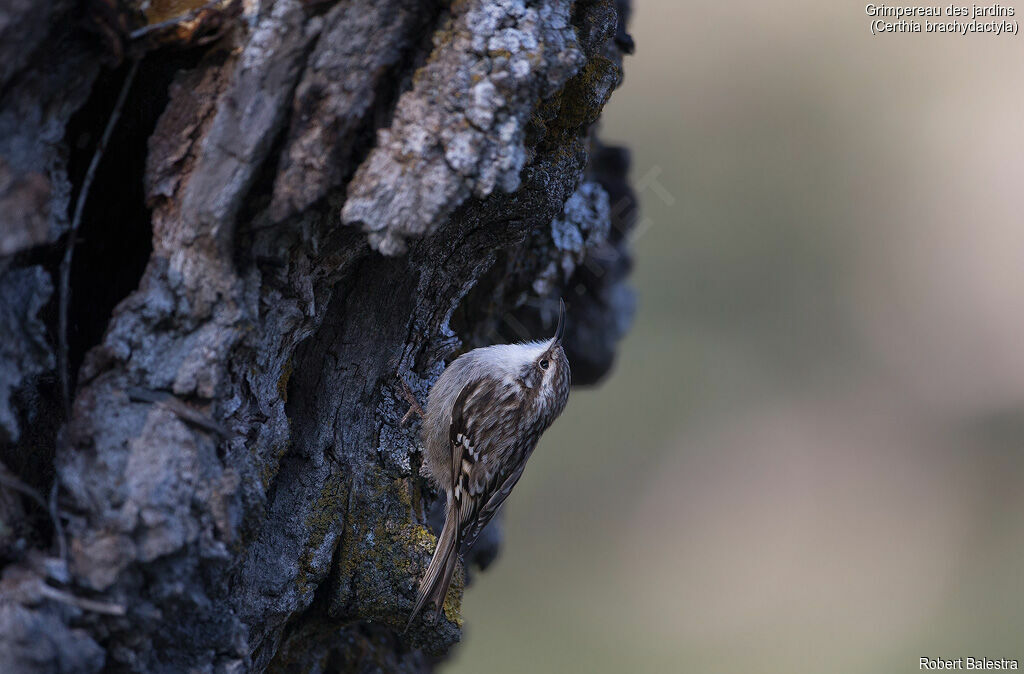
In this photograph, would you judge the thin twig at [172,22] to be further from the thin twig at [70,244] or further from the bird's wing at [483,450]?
the bird's wing at [483,450]

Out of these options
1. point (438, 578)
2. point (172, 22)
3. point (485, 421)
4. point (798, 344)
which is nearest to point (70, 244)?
point (172, 22)

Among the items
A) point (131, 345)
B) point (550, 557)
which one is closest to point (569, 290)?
point (131, 345)

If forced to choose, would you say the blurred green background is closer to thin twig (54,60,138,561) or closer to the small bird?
the small bird

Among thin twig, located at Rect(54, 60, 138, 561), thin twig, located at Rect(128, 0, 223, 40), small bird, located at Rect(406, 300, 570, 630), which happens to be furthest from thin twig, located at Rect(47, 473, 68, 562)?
small bird, located at Rect(406, 300, 570, 630)

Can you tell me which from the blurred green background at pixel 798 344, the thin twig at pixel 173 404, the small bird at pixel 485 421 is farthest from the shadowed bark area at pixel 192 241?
the blurred green background at pixel 798 344

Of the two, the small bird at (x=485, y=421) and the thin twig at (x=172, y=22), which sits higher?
the thin twig at (x=172, y=22)

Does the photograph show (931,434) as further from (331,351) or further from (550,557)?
(331,351)

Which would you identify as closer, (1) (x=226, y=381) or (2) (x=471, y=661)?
(1) (x=226, y=381)
